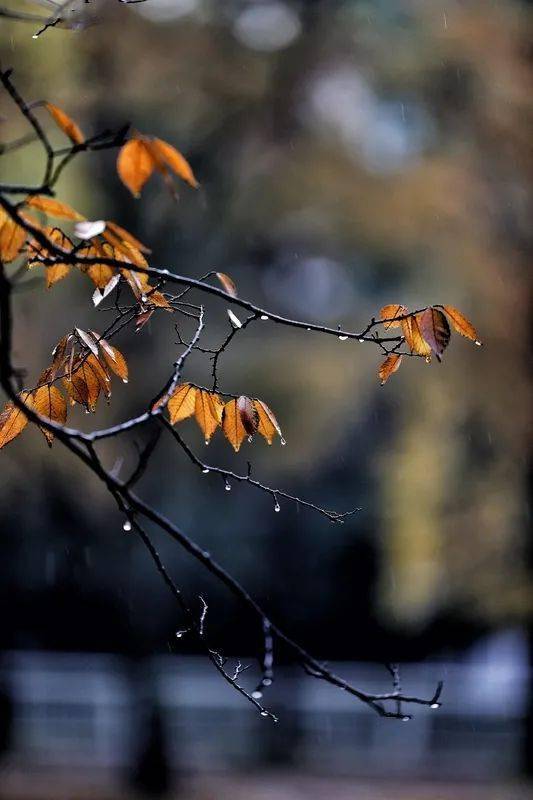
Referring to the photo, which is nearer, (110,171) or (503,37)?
(503,37)

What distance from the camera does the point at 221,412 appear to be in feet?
6.17

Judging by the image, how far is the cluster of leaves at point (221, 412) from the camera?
1810 mm

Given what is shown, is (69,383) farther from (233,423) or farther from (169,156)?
(169,156)

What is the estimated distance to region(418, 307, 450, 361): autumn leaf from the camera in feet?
5.45

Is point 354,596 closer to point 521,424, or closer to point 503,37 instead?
point 521,424

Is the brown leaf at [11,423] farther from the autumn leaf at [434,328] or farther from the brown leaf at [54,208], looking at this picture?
the autumn leaf at [434,328]

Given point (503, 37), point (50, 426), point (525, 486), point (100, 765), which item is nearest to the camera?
point (50, 426)

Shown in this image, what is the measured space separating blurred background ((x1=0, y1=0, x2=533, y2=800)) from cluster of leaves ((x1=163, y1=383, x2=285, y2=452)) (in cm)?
481

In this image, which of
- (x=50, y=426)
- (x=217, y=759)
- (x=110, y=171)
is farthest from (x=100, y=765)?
(x=50, y=426)

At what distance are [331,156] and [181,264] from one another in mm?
1846

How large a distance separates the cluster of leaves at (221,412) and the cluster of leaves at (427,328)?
0.30 metres

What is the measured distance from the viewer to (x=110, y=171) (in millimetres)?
7879

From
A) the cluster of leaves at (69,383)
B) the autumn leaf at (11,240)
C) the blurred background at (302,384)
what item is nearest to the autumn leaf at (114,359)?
the cluster of leaves at (69,383)

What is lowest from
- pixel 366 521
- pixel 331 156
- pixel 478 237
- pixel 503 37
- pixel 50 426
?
pixel 50 426
